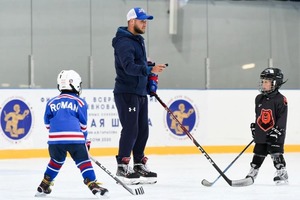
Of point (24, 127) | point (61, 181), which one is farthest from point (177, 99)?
point (61, 181)

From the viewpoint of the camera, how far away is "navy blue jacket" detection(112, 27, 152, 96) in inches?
180

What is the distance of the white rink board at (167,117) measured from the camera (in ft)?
26.0

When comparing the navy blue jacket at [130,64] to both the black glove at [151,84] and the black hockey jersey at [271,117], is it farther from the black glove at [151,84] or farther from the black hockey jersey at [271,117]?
the black hockey jersey at [271,117]

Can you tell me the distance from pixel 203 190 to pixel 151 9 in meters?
6.60

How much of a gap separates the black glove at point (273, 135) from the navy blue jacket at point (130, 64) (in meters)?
0.86

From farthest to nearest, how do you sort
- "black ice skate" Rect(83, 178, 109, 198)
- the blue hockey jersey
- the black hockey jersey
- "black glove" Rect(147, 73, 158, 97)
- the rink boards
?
the rink boards
"black glove" Rect(147, 73, 158, 97)
the black hockey jersey
the blue hockey jersey
"black ice skate" Rect(83, 178, 109, 198)

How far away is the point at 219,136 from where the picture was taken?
8750mm

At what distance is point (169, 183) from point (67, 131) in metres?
1.11

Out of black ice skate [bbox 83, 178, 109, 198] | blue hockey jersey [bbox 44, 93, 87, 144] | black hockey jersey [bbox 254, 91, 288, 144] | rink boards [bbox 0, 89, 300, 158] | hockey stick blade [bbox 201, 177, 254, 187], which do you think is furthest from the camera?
rink boards [bbox 0, 89, 300, 158]

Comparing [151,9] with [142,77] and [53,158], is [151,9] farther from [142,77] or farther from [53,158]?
[53,158]

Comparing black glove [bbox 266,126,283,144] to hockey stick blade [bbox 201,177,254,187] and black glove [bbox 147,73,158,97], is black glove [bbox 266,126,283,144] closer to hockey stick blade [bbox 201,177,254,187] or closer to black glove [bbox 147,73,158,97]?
hockey stick blade [bbox 201,177,254,187]

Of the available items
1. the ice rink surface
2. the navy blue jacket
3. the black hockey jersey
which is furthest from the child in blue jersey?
the black hockey jersey

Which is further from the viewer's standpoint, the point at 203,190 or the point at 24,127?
the point at 24,127

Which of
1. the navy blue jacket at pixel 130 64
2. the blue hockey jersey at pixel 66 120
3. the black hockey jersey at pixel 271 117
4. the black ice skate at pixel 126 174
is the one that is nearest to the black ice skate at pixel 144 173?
the black ice skate at pixel 126 174
